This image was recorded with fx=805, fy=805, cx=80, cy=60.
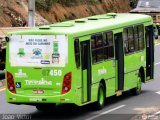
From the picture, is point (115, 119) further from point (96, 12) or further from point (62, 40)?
point (96, 12)

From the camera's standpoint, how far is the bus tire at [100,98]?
2297 centimetres

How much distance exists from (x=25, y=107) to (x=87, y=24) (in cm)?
307

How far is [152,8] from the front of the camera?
51281 millimetres

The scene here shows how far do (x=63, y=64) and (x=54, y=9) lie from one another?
95.0ft

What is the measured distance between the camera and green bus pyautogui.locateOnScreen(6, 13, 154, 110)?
21.0 m

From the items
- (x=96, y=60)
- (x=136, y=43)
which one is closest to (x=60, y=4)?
(x=136, y=43)

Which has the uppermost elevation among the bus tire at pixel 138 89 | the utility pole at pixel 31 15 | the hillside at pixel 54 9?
the utility pole at pixel 31 15

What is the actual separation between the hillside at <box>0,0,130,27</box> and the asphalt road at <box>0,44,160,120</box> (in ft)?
57.0

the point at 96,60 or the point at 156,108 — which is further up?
the point at 96,60

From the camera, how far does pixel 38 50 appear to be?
21219 mm

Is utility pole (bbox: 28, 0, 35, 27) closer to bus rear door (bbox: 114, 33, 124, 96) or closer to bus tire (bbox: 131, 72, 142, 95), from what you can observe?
bus tire (bbox: 131, 72, 142, 95)

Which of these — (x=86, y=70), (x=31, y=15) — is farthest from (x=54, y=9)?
(x=86, y=70)

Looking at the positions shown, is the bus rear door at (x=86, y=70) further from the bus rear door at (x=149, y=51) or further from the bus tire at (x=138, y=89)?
the bus rear door at (x=149, y=51)

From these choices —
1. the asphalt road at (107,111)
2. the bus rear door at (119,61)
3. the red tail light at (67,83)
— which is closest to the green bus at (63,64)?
the red tail light at (67,83)
